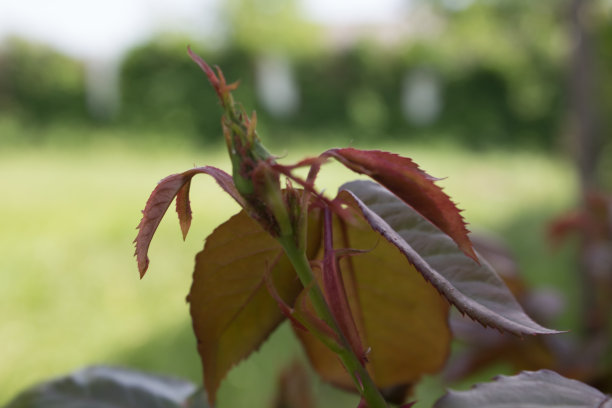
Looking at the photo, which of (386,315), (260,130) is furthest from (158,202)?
(260,130)

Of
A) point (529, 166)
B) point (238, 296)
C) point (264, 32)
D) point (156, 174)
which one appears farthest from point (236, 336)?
point (264, 32)

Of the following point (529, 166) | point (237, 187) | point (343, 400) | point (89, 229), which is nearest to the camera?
point (237, 187)

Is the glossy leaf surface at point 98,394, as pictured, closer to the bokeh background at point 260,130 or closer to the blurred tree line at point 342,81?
the bokeh background at point 260,130

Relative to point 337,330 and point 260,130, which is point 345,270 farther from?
point 260,130

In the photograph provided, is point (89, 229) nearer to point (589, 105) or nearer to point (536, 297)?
point (589, 105)

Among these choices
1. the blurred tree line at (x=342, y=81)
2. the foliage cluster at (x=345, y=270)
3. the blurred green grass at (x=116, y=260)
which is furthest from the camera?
the blurred tree line at (x=342, y=81)

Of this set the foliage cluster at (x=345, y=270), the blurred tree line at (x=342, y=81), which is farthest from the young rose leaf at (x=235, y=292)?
the blurred tree line at (x=342, y=81)
